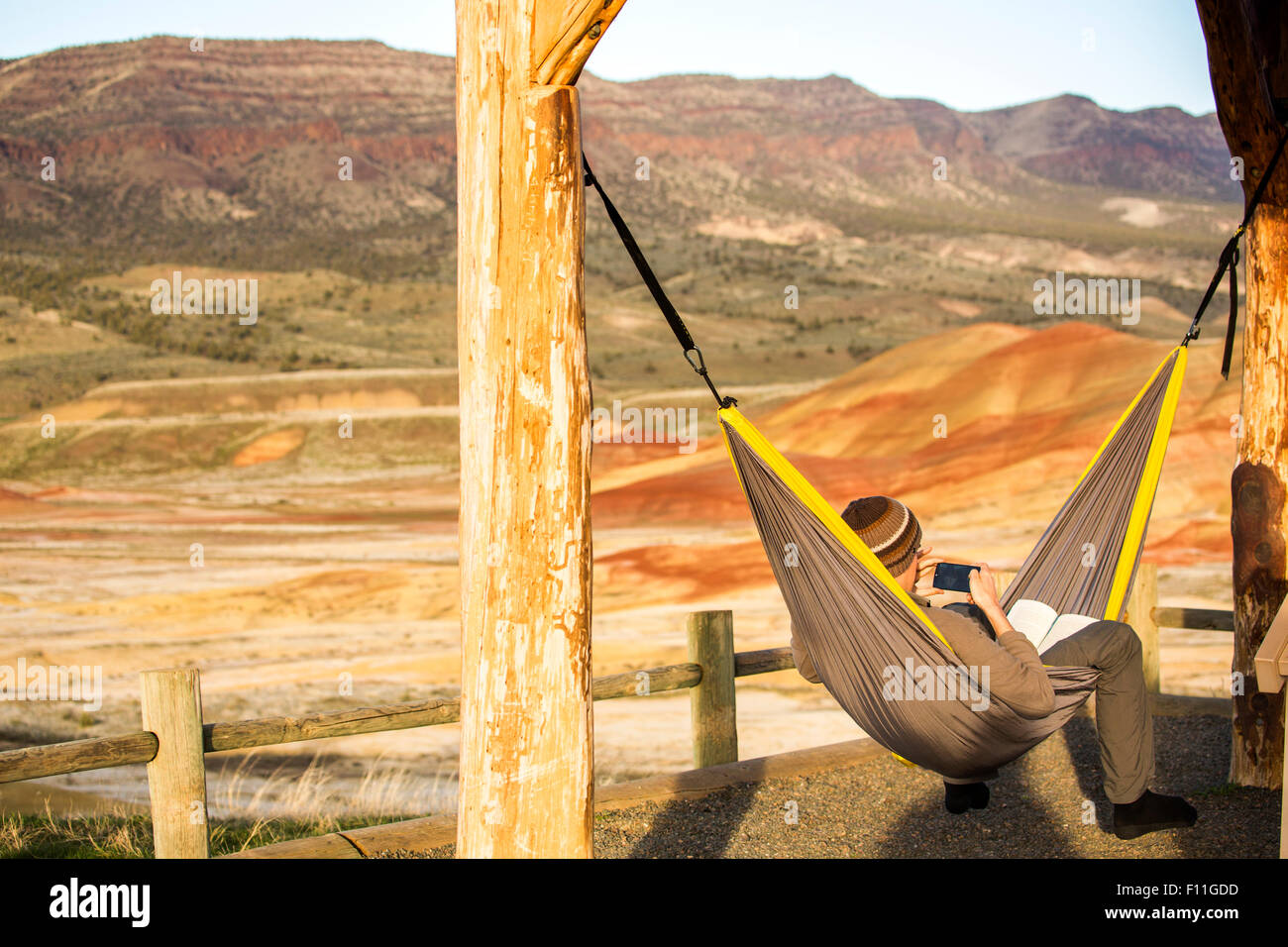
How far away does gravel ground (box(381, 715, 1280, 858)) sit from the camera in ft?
13.0

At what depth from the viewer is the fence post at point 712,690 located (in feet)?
15.4

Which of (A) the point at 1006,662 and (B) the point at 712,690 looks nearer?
(A) the point at 1006,662

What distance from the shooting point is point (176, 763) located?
354 cm

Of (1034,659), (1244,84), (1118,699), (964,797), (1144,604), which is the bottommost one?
(964,797)

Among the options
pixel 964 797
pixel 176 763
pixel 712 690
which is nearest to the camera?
pixel 176 763

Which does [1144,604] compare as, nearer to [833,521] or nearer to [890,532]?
[890,532]

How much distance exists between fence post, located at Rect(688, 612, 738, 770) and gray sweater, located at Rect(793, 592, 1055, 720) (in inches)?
63.5

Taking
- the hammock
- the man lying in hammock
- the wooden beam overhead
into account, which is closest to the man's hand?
the man lying in hammock

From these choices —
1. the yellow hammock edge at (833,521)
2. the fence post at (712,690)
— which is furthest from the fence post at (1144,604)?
the yellow hammock edge at (833,521)

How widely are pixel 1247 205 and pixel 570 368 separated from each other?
2.98 m

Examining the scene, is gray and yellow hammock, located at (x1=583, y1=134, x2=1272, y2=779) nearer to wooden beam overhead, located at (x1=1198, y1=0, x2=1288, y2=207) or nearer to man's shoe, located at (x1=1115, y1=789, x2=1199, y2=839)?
man's shoe, located at (x1=1115, y1=789, x2=1199, y2=839)

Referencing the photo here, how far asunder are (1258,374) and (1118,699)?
154 centimetres

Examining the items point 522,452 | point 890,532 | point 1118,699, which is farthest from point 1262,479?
point 522,452

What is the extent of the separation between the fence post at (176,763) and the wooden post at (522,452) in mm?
1384
